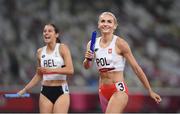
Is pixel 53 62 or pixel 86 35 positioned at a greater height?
pixel 53 62

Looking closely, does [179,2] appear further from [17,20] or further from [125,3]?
[17,20]

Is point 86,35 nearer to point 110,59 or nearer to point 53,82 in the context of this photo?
point 53,82

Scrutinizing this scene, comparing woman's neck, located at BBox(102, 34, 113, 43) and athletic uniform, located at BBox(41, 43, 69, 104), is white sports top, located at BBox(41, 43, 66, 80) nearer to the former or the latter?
athletic uniform, located at BBox(41, 43, 69, 104)

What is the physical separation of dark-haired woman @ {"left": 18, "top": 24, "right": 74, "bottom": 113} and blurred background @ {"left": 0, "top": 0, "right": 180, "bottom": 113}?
633 cm

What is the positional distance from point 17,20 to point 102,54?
10.1 meters

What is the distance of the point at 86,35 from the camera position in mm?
16938

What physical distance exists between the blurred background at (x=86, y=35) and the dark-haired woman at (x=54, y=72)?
20.8 ft

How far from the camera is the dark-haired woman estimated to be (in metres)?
8.05

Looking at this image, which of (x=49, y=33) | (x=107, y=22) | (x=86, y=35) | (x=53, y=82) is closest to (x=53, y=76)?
(x=53, y=82)

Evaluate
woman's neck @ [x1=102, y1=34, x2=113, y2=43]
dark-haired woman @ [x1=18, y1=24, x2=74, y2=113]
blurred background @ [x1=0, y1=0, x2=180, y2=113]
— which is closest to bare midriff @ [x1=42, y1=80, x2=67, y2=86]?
dark-haired woman @ [x1=18, y1=24, x2=74, y2=113]

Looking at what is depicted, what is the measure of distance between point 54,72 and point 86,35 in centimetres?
893

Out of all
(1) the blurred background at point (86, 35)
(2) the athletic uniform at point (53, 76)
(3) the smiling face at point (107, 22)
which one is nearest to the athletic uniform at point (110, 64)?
(3) the smiling face at point (107, 22)

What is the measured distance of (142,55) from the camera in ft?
54.5

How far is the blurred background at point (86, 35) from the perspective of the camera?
1580 cm
